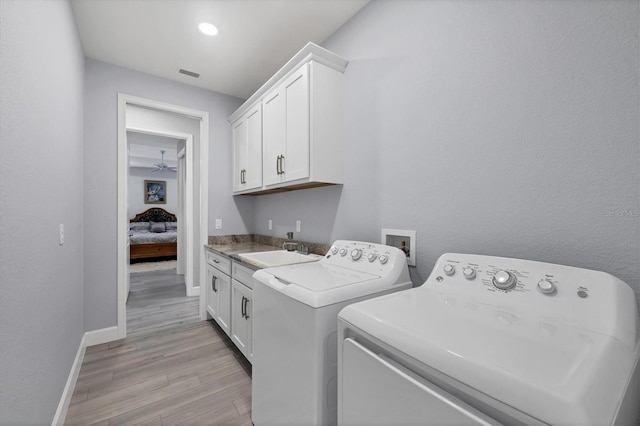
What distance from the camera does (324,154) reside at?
1868mm

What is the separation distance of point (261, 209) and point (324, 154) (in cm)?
152

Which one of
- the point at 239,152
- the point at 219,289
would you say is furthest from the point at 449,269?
the point at 239,152

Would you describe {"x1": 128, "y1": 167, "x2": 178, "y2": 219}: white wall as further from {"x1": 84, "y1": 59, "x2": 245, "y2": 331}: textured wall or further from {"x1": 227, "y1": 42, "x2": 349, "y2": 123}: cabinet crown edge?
{"x1": 227, "y1": 42, "x2": 349, "y2": 123}: cabinet crown edge

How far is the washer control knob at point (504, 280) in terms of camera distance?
936 millimetres

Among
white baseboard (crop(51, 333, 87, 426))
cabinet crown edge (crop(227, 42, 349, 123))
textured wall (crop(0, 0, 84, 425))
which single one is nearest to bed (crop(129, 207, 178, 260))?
white baseboard (crop(51, 333, 87, 426))

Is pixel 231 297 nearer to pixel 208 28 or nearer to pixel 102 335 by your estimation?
pixel 102 335

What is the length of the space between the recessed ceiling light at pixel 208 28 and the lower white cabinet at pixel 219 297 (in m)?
1.93

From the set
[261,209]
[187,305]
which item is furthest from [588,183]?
[187,305]

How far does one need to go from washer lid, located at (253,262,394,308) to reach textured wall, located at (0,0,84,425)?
86cm

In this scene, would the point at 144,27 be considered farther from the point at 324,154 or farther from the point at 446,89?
the point at 446,89

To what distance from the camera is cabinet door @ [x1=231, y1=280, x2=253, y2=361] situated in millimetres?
1916

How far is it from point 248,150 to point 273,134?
1.74 ft

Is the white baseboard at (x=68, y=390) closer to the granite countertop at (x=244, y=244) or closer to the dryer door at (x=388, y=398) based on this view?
the granite countertop at (x=244, y=244)

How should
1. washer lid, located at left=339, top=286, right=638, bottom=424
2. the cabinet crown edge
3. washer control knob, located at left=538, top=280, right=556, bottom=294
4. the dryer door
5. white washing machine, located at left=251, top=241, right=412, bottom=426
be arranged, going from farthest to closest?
the cabinet crown edge
white washing machine, located at left=251, top=241, right=412, bottom=426
washer control knob, located at left=538, top=280, right=556, bottom=294
the dryer door
washer lid, located at left=339, top=286, right=638, bottom=424
